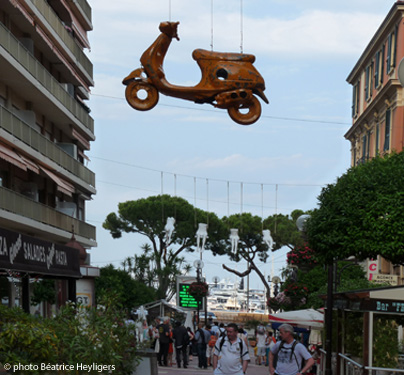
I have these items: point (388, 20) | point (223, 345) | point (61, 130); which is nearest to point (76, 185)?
point (61, 130)

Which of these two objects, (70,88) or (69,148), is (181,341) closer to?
(69,148)

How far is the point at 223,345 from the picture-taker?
42.9 ft

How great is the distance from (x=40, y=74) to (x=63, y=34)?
5.17 m

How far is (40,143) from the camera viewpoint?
37.5 m

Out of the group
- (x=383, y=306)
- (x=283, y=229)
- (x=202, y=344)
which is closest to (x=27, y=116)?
(x=202, y=344)

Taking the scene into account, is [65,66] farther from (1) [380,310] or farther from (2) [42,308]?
(1) [380,310]

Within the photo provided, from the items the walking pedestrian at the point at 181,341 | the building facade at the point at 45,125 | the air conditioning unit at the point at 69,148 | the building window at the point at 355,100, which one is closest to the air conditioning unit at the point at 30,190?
the building facade at the point at 45,125

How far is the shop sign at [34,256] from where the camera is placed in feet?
44.6

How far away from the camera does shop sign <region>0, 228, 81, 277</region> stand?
13586 mm

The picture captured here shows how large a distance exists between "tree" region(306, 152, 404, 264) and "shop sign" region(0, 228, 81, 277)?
18.3ft

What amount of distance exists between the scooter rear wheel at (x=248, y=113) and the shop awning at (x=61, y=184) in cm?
2861

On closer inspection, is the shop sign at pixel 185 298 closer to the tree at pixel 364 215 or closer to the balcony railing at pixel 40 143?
the balcony railing at pixel 40 143

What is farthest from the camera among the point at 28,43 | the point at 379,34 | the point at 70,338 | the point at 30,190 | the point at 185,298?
the point at 185,298

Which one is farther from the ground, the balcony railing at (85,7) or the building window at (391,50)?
the balcony railing at (85,7)
